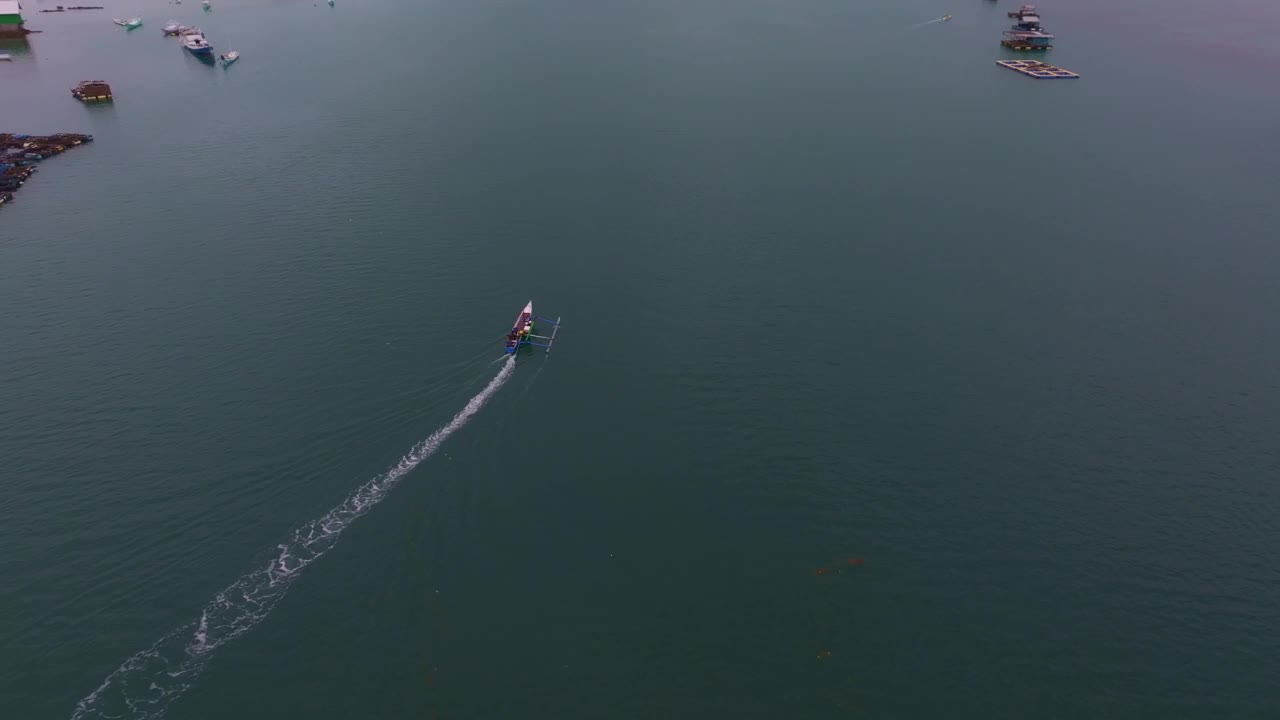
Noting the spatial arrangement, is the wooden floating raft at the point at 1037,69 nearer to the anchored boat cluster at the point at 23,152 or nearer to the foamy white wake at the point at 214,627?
the foamy white wake at the point at 214,627

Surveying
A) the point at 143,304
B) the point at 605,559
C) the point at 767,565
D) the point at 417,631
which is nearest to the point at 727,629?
the point at 767,565

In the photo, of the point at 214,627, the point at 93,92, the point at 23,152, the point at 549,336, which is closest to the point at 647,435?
the point at 549,336

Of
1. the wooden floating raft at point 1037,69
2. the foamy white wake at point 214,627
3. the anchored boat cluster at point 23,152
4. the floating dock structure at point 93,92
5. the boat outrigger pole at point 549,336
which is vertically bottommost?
the foamy white wake at point 214,627

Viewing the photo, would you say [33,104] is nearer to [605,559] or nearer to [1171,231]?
[605,559]

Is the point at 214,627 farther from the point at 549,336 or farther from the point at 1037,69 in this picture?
the point at 1037,69

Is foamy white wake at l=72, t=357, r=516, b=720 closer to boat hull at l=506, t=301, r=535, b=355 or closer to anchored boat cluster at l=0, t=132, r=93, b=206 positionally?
boat hull at l=506, t=301, r=535, b=355

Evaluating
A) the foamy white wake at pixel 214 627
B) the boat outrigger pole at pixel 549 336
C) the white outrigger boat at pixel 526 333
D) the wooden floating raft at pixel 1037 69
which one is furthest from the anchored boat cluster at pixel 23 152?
the wooden floating raft at pixel 1037 69
